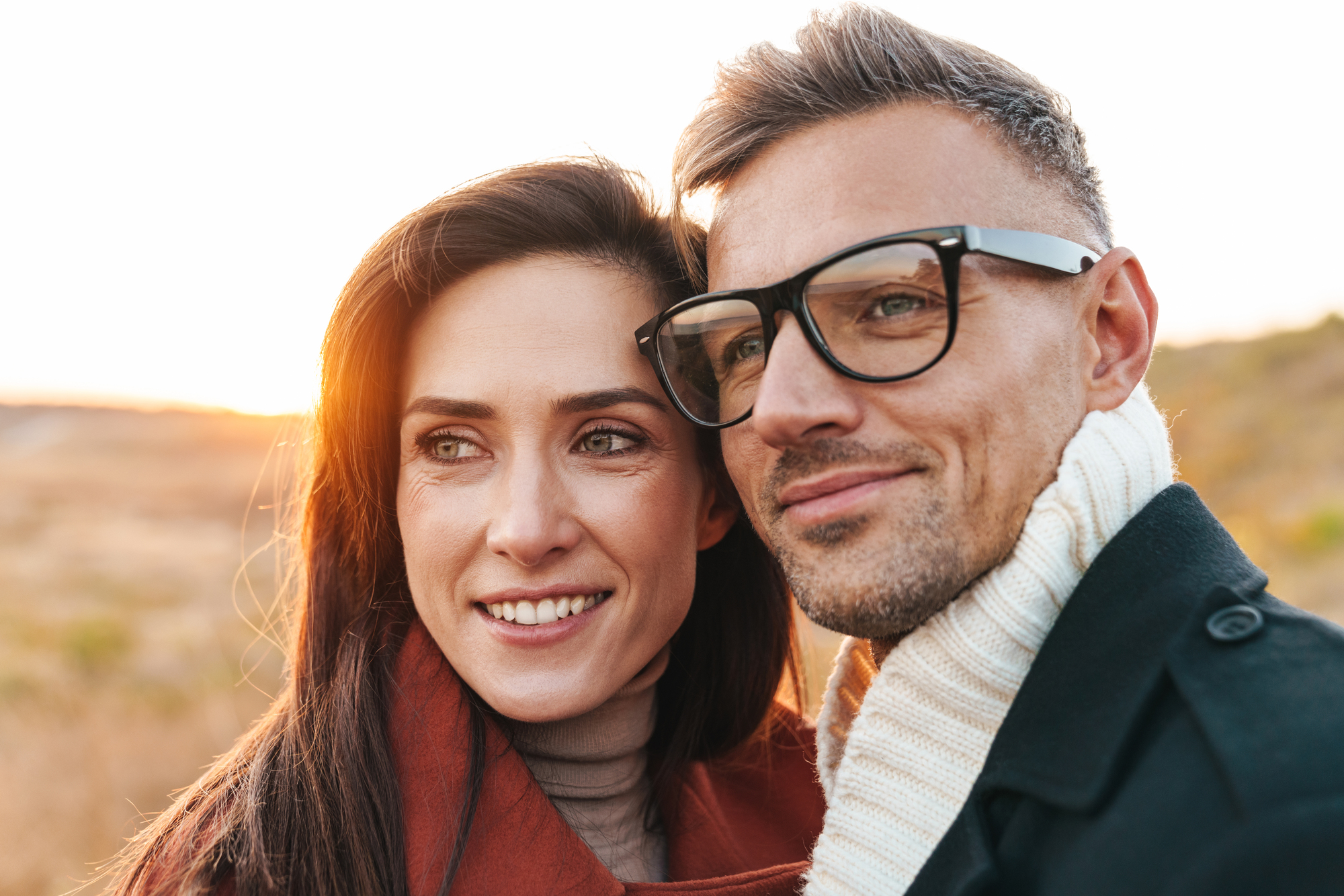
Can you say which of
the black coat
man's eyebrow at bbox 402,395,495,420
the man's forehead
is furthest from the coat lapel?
man's eyebrow at bbox 402,395,495,420

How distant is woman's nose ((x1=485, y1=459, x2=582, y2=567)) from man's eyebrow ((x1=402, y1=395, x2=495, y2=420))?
0.54 ft

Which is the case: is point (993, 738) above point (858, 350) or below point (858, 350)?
below

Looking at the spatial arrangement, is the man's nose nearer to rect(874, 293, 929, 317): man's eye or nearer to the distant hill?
rect(874, 293, 929, 317): man's eye

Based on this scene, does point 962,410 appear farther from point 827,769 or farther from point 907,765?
point 827,769

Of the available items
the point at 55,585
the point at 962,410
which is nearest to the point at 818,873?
the point at 962,410

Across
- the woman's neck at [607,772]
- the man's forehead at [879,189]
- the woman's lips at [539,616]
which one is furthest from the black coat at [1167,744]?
the woman's neck at [607,772]

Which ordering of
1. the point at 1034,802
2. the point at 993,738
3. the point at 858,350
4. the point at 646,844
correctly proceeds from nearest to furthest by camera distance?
1. the point at 1034,802
2. the point at 993,738
3. the point at 858,350
4. the point at 646,844

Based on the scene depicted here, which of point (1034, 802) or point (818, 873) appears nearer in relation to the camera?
point (1034, 802)

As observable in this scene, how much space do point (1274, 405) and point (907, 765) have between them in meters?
25.1

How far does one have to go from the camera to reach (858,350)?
2.04m

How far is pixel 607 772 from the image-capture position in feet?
8.73

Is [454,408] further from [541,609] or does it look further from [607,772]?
[607,772]

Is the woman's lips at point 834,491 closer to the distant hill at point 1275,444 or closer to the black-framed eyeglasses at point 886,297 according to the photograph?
the black-framed eyeglasses at point 886,297

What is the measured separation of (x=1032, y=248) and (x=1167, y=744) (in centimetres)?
112
